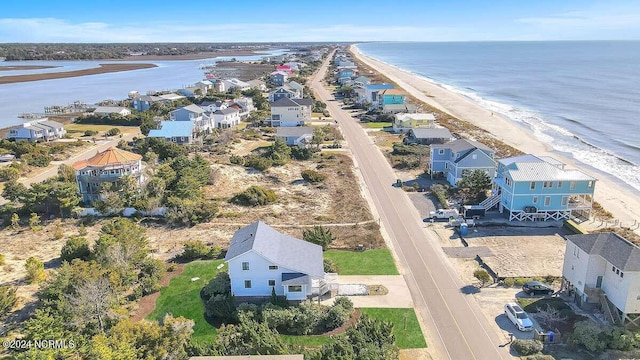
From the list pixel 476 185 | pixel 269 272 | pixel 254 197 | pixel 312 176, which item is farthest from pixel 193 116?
pixel 269 272

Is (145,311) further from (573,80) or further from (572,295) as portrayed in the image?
(573,80)

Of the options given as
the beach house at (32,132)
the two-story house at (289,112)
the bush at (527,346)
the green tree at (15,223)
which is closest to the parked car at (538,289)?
the bush at (527,346)

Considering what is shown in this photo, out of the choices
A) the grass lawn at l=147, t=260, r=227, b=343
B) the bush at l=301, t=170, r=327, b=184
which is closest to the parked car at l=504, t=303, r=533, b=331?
the grass lawn at l=147, t=260, r=227, b=343

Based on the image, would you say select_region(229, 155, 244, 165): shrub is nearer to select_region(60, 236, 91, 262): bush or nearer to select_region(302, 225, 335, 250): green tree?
select_region(302, 225, 335, 250): green tree

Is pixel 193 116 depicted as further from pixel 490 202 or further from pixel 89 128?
pixel 490 202

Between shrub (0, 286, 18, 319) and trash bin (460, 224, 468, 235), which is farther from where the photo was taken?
trash bin (460, 224, 468, 235)
